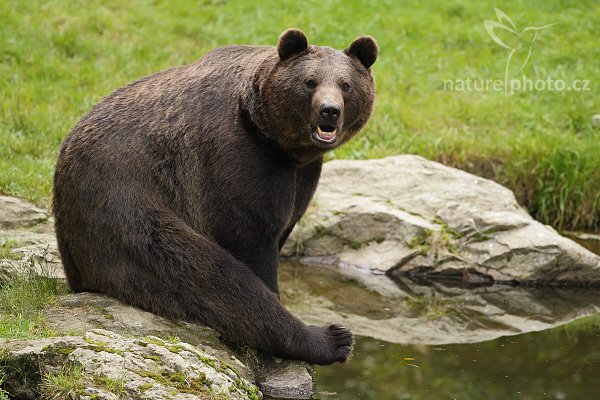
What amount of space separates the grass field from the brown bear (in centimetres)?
311

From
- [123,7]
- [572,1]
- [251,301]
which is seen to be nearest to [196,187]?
[251,301]

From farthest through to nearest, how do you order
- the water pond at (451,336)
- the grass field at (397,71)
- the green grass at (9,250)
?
the grass field at (397,71) → the green grass at (9,250) → the water pond at (451,336)

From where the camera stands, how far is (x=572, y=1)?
16.9m

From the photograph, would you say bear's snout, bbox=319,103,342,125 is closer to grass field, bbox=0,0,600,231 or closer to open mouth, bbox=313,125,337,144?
open mouth, bbox=313,125,337,144

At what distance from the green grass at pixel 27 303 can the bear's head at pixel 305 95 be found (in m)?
1.97

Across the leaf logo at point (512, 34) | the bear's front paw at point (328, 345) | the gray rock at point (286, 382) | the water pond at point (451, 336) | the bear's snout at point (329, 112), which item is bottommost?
the water pond at point (451, 336)

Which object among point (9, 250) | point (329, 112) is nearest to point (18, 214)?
point (9, 250)

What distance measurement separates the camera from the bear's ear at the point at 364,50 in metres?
7.01

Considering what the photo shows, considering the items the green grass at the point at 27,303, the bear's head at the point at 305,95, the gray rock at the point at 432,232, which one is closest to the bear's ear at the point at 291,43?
the bear's head at the point at 305,95

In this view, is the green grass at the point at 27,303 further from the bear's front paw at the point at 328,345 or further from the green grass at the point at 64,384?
the bear's front paw at the point at 328,345

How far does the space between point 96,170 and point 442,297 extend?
14.4 ft

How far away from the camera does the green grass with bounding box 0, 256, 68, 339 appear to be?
19.9 ft

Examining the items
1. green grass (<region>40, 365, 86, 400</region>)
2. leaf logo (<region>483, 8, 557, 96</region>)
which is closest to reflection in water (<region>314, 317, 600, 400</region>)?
green grass (<region>40, 365, 86, 400</region>)

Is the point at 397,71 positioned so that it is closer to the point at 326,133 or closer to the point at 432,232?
the point at 432,232
